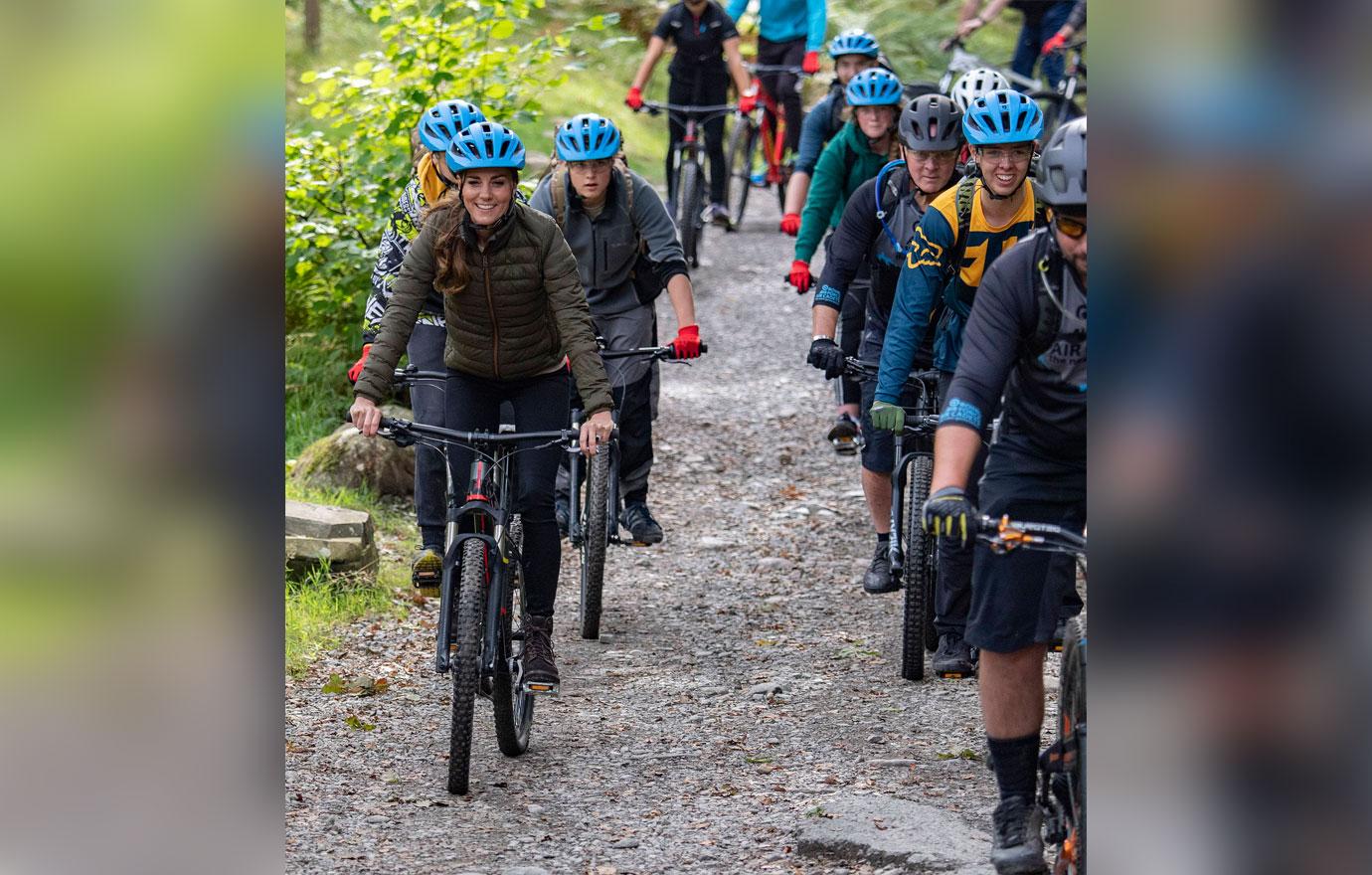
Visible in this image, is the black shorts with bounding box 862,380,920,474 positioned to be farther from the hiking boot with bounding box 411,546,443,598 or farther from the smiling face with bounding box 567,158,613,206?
the hiking boot with bounding box 411,546,443,598

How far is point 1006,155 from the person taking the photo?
6.19 metres

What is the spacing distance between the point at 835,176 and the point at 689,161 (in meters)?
5.29

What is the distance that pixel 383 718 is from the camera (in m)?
7.11

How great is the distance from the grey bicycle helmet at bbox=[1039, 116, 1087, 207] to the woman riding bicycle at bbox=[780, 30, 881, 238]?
6418 millimetres

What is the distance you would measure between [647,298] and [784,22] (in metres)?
7.79

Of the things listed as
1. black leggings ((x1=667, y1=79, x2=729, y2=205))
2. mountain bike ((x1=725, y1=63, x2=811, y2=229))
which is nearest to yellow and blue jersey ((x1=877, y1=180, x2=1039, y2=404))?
black leggings ((x1=667, y1=79, x2=729, y2=205))

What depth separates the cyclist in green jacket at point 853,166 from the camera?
8.62 m

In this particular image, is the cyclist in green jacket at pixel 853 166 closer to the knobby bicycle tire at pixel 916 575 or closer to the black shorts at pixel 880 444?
the black shorts at pixel 880 444

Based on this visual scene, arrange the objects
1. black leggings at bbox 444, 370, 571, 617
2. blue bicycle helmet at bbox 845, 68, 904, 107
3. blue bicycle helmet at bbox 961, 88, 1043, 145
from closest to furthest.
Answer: blue bicycle helmet at bbox 961, 88, 1043, 145 → black leggings at bbox 444, 370, 571, 617 → blue bicycle helmet at bbox 845, 68, 904, 107

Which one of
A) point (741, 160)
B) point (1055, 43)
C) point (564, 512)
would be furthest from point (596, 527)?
point (741, 160)

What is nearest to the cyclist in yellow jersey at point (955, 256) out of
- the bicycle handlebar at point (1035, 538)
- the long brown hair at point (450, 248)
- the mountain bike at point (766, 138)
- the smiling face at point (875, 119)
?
the long brown hair at point (450, 248)

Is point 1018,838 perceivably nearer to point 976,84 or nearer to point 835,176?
point 976,84

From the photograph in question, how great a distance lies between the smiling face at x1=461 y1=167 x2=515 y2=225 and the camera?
6176 mm
